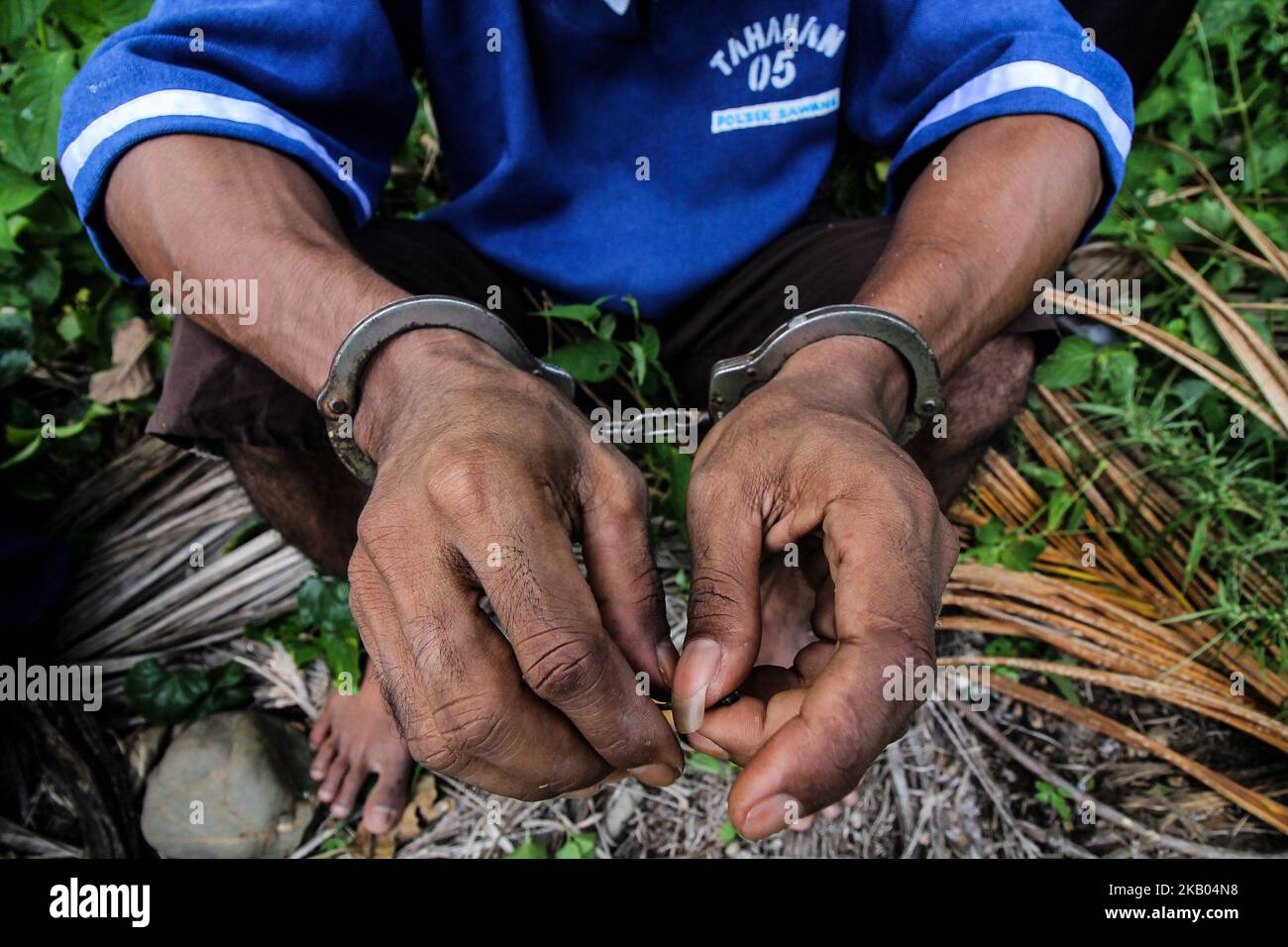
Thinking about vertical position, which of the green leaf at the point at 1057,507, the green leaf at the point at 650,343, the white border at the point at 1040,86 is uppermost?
the white border at the point at 1040,86

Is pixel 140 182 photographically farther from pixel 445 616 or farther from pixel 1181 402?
pixel 1181 402

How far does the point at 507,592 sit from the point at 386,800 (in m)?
1.06

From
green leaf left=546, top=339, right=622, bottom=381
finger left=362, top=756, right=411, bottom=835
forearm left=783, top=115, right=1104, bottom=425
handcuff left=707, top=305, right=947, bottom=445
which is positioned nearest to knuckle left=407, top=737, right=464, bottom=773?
handcuff left=707, top=305, right=947, bottom=445

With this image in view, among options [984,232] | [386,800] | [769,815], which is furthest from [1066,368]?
[386,800]

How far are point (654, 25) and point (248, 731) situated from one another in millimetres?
1508

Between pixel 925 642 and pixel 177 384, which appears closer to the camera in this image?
pixel 925 642

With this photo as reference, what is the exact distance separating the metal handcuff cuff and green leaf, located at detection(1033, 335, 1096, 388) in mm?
704

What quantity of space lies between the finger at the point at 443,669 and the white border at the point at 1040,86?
104cm

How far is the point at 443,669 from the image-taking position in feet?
2.82

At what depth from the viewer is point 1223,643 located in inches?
63.7

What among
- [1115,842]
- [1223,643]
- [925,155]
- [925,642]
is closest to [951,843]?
[1115,842]

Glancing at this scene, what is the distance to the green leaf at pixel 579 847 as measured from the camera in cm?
161

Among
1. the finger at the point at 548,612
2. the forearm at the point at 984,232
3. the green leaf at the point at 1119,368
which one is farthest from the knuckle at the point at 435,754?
the green leaf at the point at 1119,368

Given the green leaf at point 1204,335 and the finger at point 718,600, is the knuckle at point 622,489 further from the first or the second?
the green leaf at point 1204,335
